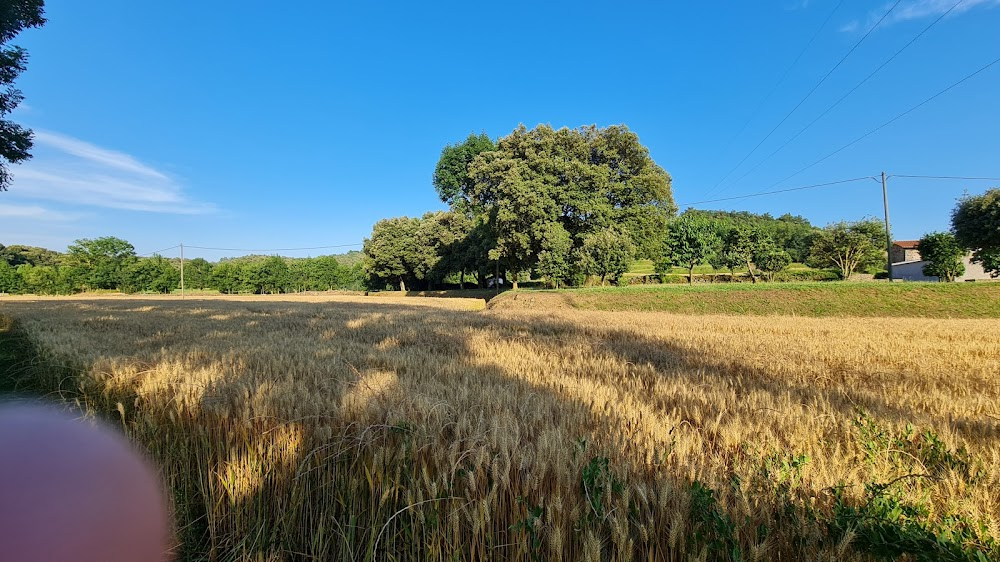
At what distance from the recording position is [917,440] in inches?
87.7

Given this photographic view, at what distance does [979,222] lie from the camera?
32.8 meters

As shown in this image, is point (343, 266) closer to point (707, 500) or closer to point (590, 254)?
point (590, 254)

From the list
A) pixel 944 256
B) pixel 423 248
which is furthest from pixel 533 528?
pixel 944 256

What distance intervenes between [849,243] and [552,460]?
206 feet

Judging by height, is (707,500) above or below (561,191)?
below

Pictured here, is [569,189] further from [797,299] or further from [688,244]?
[688,244]

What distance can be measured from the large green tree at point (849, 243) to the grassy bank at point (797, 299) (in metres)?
33.1

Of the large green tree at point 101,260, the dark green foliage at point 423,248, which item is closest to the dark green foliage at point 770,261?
the dark green foliage at point 423,248

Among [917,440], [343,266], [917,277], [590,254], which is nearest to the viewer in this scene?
[917,440]

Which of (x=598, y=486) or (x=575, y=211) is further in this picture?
(x=575, y=211)

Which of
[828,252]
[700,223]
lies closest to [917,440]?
[700,223]

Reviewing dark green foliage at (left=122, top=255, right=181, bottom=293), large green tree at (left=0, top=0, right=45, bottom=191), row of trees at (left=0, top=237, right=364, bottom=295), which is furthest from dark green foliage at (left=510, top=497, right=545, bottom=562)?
dark green foliage at (left=122, top=255, right=181, bottom=293)

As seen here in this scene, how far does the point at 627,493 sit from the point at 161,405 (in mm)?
2991

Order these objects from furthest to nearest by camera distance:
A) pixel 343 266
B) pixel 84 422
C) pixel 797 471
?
pixel 343 266 → pixel 84 422 → pixel 797 471
